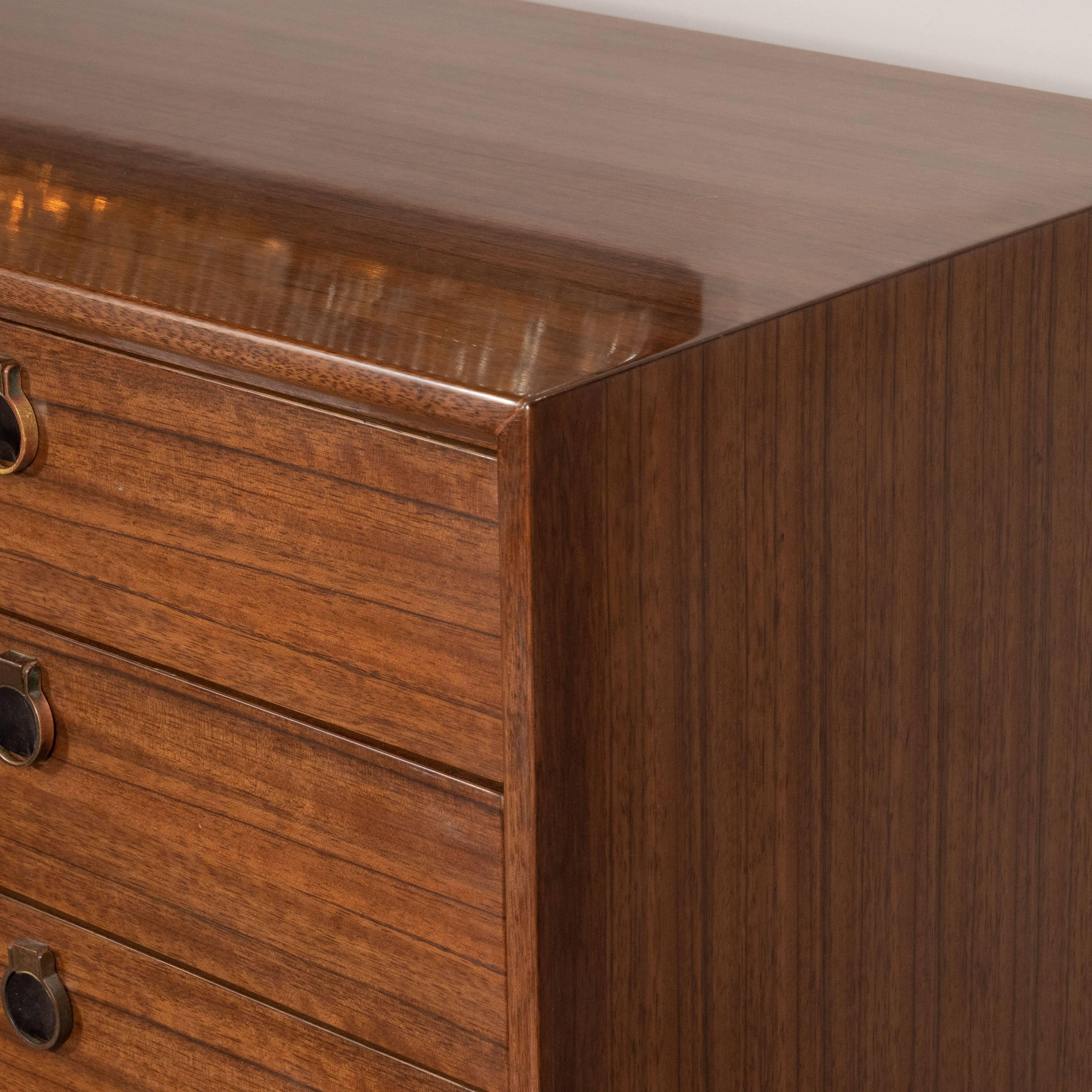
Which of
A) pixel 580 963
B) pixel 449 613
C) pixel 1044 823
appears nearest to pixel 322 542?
pixel 449 613

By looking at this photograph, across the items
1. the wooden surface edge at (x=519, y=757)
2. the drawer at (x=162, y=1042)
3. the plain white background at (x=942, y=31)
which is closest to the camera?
the wooden surface edge at (x=519, y=757)

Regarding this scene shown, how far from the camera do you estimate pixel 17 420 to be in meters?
Answer: 0.68

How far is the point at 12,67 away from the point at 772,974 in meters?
0.64

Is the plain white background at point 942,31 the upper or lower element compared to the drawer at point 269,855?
upper

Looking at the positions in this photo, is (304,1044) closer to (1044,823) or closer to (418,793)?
(418,793)

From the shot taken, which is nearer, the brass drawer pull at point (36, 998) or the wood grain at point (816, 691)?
the wood grain at point (816, 691)

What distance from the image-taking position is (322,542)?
594 millimetres

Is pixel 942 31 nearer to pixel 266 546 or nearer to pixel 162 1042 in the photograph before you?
pixel 266 546

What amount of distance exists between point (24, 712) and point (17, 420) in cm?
13

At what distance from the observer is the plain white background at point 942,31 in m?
0.93

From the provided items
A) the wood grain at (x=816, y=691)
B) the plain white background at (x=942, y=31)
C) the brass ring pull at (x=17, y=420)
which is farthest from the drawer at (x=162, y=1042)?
the plain white background at (x=942, y=31)

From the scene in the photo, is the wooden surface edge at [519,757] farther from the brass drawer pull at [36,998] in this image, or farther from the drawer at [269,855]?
the brass drawer pull at [36,998]

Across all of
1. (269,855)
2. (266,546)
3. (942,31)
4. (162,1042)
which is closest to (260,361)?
(266,546)

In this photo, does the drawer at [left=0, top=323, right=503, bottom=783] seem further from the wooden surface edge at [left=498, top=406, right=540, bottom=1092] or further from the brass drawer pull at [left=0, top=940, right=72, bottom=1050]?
the brass drawer pull at [left=0, top=940, right=72, bottom=1050]
